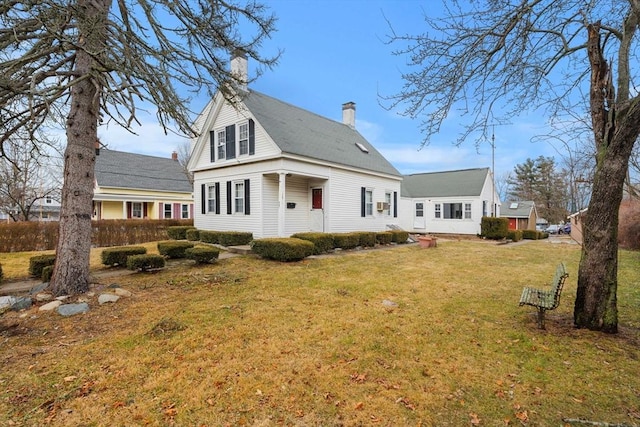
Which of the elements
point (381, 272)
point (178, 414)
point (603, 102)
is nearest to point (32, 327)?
point (178, 414)

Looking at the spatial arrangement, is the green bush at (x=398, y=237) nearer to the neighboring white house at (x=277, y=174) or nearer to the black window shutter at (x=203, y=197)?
the neighboring white house at (x=277, y=174)

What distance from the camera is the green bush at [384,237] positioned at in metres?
16.0

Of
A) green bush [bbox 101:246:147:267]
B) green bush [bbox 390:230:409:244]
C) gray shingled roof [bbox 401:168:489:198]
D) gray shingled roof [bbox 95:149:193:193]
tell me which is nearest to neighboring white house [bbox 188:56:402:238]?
green bush [bbox 390:230:409:244]

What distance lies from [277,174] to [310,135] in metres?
3.62

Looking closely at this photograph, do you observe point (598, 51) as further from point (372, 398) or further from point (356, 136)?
point (356, 136)

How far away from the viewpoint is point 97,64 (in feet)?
17.3

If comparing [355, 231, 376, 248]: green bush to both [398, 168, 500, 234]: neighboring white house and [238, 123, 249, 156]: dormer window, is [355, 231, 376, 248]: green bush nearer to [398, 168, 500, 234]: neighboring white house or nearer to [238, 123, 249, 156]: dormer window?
[238, 123, 249, 156]: dormer window

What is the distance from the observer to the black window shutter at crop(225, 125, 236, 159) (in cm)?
1509

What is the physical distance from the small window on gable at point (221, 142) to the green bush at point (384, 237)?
857cm

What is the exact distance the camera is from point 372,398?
3.16 meters

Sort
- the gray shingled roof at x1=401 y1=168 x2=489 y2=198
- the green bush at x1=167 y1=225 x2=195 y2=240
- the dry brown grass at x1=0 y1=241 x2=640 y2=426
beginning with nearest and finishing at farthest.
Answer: the dry brown grass at x1=0 y1=241 x2=640 y2=426 → the green bush at x1=167 y1=225 x2=195 y2=240 → the gray shingled roof at x1=401 y1=168 x2=489 y2=198

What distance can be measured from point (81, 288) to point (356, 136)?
1809 centimetres

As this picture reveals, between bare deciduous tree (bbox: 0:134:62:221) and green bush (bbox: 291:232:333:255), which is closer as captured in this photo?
green bush (bbox: 291:232:333:255)

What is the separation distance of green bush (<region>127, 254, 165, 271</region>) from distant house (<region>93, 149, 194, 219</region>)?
18.5 meters
